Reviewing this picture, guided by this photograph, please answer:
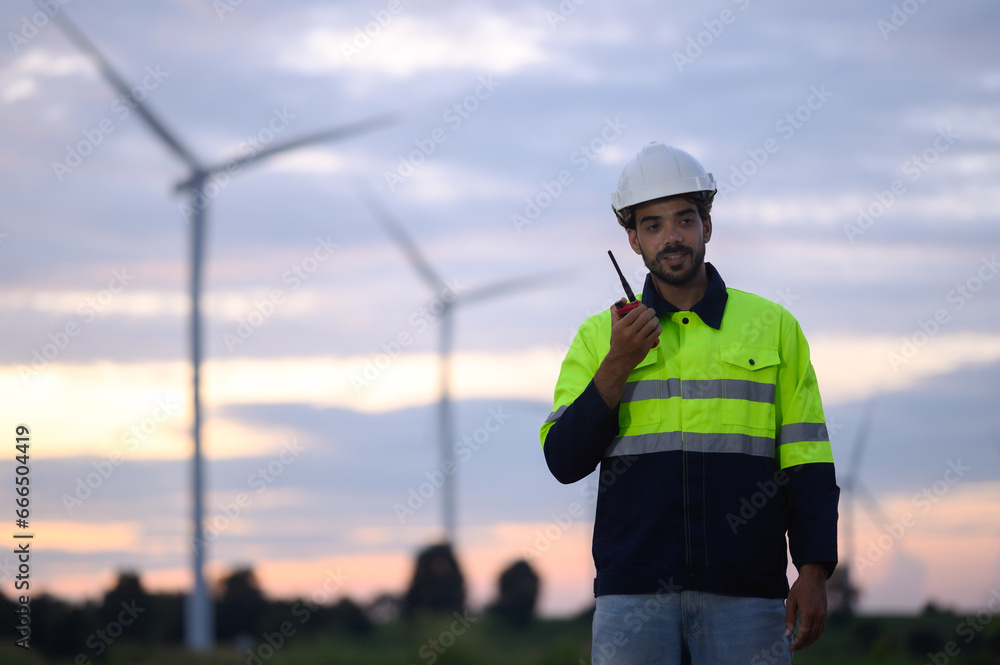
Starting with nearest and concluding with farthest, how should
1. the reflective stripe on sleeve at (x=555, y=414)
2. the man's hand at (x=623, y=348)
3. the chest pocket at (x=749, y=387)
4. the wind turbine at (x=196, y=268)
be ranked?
1. the man's hand at (x=623, y=348)
2. the chest pocket at (x=749, y=387)
3. the reflective stripe on sleeve at (x=555, y=414)
4. the wind turbine at (x=196, y=268)

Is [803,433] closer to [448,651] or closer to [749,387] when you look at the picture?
[749,387]

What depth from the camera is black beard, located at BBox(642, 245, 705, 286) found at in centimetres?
580

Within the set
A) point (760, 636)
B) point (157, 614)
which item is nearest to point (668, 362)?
point (760, 636)

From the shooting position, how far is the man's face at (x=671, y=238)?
19.0ft

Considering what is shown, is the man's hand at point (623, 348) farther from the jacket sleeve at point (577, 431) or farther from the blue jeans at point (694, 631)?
the blue jeans at point (694, 631)

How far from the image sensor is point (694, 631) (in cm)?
536

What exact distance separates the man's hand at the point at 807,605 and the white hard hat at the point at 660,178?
6.20 feet

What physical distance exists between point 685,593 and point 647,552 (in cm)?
24

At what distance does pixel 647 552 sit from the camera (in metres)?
5.40

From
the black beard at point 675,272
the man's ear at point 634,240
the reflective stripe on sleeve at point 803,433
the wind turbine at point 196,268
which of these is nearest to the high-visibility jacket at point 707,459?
the reflective stripe on sleeve at point 803,433

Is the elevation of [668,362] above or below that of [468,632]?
above

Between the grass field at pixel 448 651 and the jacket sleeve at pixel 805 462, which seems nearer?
the jacket sleeve at pixel 805 462

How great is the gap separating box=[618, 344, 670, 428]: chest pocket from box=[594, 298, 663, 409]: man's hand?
0.21 m

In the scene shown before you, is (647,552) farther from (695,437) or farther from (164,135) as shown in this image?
(164,135)
